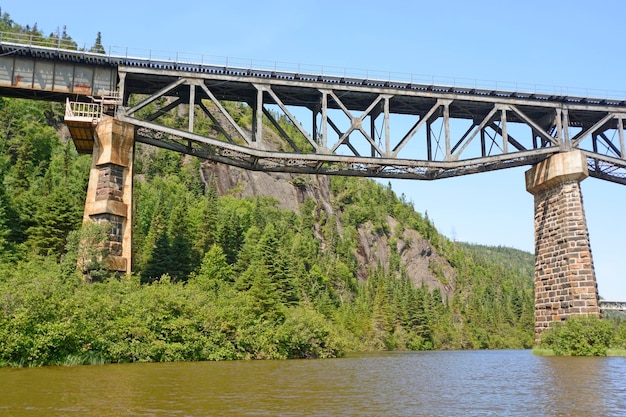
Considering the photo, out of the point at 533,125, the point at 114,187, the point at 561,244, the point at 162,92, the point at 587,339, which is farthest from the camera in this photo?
the point at 533,125

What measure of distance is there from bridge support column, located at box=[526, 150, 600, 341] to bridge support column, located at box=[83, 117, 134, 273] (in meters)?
30.8

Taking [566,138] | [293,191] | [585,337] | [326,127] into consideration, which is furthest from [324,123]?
[293,191]

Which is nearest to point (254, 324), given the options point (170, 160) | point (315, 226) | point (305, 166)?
point (305, 166)

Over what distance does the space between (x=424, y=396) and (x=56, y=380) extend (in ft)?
39.4

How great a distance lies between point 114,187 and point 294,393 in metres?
24.4

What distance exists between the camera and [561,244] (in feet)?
152

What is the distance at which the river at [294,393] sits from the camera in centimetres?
1430

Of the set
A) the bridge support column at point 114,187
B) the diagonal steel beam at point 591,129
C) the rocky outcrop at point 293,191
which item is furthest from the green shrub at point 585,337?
the rocky outcrop at point 293,191

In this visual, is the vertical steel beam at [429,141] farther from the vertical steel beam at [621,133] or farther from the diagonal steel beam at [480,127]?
the vertical steel beam at [621,133]

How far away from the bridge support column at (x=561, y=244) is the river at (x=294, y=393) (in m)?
19.5

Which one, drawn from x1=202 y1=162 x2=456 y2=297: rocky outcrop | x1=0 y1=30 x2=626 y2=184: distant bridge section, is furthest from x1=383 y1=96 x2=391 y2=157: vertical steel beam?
x1=202 y1=162 x2=456 y2=297: rocky outcrop

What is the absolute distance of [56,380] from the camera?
67.2ft

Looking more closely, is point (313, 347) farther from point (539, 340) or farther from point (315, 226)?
point (315, 226)

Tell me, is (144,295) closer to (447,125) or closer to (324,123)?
(324,123)
